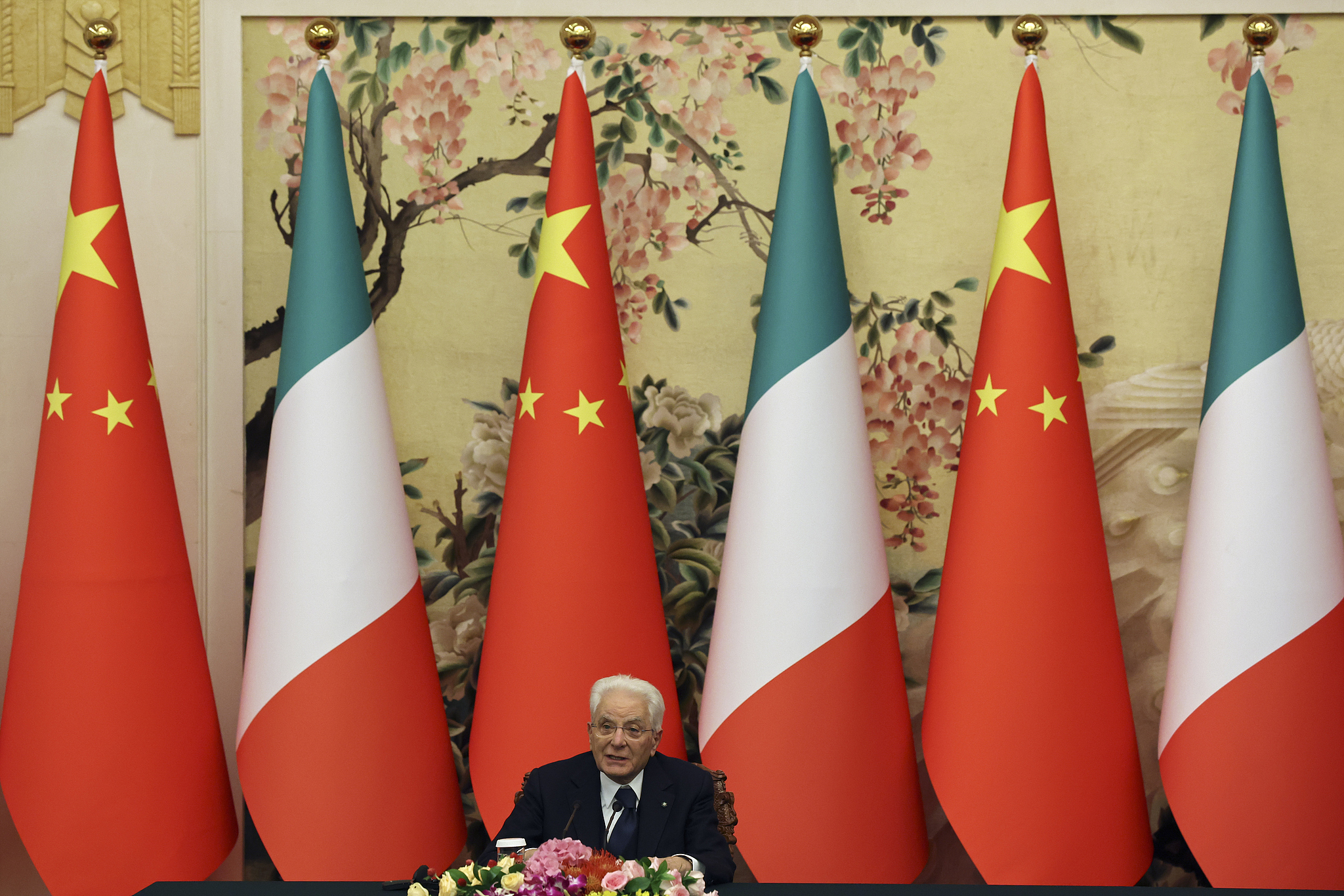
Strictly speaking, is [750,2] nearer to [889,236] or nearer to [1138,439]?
[889,236]

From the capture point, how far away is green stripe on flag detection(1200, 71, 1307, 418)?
236 centimetres

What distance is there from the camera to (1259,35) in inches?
99.0

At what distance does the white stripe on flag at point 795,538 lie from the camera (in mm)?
2352

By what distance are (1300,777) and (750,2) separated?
6.78ft

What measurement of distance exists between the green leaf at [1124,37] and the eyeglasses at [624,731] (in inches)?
78.4

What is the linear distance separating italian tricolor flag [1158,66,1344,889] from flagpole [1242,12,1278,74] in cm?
21

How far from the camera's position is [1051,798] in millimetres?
2275

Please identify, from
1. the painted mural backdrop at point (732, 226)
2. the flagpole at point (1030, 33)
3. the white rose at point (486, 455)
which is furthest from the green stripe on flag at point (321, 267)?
the flagpole at point (1030, 33)

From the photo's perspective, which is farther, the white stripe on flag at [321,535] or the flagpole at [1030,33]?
the flagpole at [1030,33]

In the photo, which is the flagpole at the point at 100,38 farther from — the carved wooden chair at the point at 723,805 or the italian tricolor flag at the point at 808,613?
the carved wooden chair at the point at 723,805

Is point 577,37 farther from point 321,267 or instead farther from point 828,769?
point 828,769

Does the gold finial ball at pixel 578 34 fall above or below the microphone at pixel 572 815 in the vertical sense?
above

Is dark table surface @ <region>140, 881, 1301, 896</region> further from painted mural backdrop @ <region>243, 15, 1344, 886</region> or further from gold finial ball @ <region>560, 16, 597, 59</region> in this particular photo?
gold finial ball @ <region>560, 16, 597, 59</region>

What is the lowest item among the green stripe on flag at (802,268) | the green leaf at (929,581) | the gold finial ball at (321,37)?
the green leaf at (929,581)
